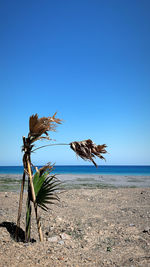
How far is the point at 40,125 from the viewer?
441 centimetres

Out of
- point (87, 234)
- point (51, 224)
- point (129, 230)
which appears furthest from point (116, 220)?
point (51, 224)

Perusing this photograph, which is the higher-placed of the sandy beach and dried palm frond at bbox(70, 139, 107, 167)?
dried palm frond at bbox(70, 139, 107, 167)

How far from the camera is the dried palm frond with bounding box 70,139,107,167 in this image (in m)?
4.41

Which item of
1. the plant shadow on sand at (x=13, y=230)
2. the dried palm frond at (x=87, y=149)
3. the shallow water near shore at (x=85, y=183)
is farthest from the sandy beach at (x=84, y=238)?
the shallow water near shore at (x=85, y=183)

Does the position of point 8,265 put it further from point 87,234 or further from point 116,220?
point 116,220

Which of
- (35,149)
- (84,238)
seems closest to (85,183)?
(84,238)

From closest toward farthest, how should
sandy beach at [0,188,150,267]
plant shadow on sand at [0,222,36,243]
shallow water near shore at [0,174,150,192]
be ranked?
1. sandy beach at [0,188,150,267]
2. plant shadow on sand at [0,222,36,243]
3. shallow water near shore at [0,174,150,192]

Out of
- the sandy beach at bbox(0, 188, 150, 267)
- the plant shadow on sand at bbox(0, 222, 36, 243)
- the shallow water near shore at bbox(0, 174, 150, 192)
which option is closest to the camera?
the sandy beach at bbox(0, 188, 150, 267)

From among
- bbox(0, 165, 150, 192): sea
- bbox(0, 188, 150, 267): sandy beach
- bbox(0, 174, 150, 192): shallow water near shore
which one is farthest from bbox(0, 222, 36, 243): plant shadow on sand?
bbox(0, 174, 150, 192): shallow water near shore

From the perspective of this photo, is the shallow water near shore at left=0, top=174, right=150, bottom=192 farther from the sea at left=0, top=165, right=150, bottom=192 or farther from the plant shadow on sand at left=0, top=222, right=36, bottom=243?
the plant shadow on sand at left=0, top=222, right=36, bottom=243

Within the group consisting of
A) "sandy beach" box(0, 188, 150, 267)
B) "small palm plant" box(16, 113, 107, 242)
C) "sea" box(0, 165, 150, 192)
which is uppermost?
"small palm plant" box(16, 113, 107, 242)

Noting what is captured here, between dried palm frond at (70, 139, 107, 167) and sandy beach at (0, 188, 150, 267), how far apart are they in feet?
6.81

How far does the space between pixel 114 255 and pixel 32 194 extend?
7.44ft

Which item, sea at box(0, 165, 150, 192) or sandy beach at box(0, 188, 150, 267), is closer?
sandy beach at box(0, 188, 150, 267)
